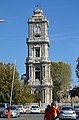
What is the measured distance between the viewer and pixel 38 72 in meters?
108

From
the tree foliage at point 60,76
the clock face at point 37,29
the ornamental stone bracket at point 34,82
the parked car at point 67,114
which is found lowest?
the parked car at point 67,114

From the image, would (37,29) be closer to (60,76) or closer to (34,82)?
(34,82)

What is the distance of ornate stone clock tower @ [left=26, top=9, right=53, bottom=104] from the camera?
106 meters

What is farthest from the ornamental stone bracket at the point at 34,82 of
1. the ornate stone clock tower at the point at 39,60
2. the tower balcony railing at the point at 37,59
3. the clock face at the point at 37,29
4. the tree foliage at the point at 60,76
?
the clock face at the point at 37,29

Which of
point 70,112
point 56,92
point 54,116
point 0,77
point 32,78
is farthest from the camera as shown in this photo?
point 56,92

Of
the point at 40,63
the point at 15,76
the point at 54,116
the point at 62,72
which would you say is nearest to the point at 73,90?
the point at 62,72

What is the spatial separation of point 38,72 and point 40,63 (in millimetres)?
2610

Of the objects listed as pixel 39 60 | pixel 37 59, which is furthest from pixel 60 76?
pixel 37 59

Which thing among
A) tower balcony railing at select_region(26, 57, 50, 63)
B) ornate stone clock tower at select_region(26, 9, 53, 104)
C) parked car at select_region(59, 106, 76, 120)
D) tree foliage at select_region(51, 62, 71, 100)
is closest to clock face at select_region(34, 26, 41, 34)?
ornate stone clock tower at select_region(26, 9, 53, 104)

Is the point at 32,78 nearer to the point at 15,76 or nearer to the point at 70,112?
the point at 15,76

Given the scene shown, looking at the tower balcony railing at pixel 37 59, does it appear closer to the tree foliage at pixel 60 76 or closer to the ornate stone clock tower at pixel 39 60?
the ornate stone clock tower at pixel 39 60

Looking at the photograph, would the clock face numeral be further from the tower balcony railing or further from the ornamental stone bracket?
the ornamental stone bracket

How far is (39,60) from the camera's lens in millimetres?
107188

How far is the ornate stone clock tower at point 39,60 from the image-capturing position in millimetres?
106250
